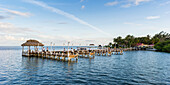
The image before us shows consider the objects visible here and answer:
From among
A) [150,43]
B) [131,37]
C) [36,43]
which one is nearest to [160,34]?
[150,43]

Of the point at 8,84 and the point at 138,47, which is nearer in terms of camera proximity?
the point at 8,84

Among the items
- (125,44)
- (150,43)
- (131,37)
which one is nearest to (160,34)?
(150,43)

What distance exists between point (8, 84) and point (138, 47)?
119m

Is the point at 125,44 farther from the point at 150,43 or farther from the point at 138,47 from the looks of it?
the point at 150,43

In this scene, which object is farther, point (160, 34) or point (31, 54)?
point (160, 34)

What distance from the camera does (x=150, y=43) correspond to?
5157 inches

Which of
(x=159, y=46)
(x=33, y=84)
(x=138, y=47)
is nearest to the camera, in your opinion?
(x=33, y=84)

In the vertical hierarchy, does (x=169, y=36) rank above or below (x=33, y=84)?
above

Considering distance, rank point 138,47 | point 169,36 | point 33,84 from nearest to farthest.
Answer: point 33,84, point 138,47, point 169,36

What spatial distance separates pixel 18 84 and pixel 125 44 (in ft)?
397

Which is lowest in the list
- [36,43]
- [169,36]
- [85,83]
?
[85,83]

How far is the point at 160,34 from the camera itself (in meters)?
154

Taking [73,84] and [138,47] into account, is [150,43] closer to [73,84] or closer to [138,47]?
[138,47]

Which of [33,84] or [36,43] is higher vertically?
[36,43]
